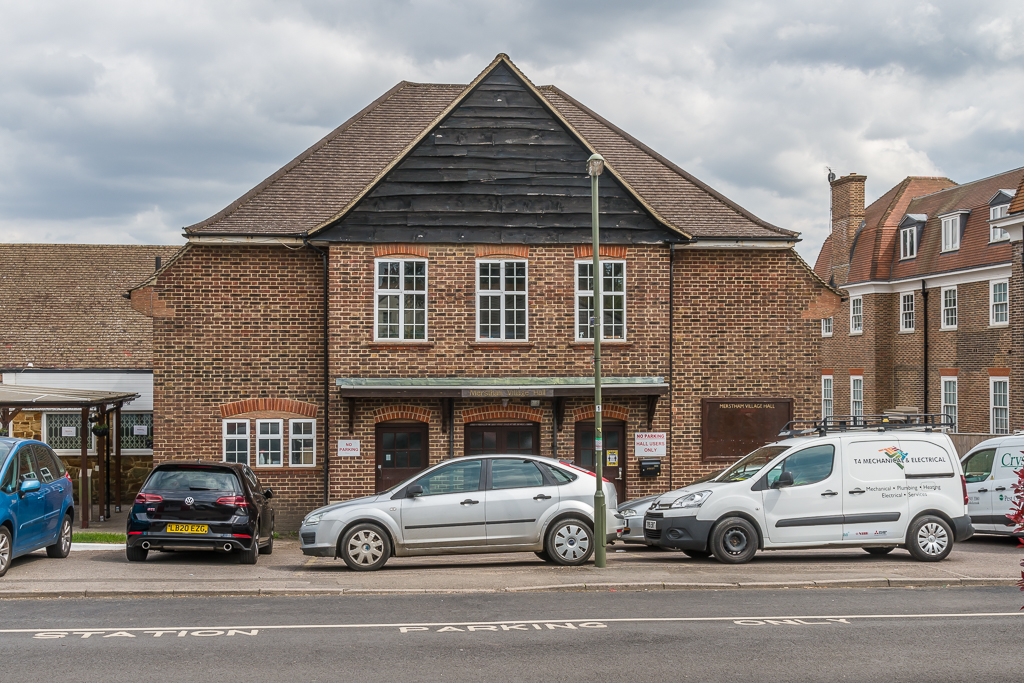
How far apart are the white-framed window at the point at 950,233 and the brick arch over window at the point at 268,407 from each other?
2648 cm

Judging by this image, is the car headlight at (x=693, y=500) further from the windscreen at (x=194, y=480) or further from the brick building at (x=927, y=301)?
the brick building at (x=927, y=301)

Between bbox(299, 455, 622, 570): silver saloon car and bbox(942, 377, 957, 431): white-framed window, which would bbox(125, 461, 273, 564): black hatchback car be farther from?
bbox(942, 377, 957, 431): white-framed window

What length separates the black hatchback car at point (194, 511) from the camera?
1262cm

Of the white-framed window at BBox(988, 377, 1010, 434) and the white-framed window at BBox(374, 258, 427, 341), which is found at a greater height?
the white-framed window at BBox(374, 258, 427, 341)

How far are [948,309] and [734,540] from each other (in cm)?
2513

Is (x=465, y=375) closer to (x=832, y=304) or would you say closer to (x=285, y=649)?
(x=832, y=304)

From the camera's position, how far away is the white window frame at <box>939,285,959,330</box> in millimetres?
33531

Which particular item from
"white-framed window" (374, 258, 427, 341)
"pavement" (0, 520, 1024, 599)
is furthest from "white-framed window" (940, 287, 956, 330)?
"white-framed window" (374, 258, 427, 341)

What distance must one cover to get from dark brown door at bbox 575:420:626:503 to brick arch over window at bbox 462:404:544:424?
0.95 metres

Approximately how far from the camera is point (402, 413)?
720 inches

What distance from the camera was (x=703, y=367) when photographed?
19141 mm


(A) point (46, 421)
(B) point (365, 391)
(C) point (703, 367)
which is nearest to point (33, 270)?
(A) point (46, 421)

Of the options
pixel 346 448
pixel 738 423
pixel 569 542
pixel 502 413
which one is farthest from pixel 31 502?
pixel 738 423

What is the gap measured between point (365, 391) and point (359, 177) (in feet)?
17.9
